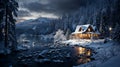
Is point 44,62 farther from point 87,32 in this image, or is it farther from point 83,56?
point 87,32

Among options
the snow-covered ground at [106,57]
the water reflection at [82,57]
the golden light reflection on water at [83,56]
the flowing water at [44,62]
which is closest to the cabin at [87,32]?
the snow-covered ground at [106,57]

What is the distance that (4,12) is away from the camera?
34.1m

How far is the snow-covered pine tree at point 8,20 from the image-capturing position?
3388 cm

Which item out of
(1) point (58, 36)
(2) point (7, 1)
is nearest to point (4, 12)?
(2) point (7, 1)

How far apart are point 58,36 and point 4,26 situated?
60.4 m

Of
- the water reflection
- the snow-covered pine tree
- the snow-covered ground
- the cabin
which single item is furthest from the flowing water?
the cabin

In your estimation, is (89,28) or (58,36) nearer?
(89,28)

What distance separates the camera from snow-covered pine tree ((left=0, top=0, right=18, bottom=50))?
33875 mm

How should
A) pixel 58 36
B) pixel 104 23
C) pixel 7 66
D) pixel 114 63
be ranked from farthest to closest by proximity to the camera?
pixel 58 36 < pixel 104 23 < pixel 7 66 < pixel 114 63

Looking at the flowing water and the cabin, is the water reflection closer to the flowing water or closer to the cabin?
the flowing water

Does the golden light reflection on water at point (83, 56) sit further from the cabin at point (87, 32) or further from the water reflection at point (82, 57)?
the cabin at point (87, 32)

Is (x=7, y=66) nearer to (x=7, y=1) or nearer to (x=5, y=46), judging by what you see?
(x=5, y=46)

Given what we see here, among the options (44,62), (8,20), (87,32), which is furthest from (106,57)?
(87,32)

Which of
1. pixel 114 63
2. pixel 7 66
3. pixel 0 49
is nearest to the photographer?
pixel 114 63
